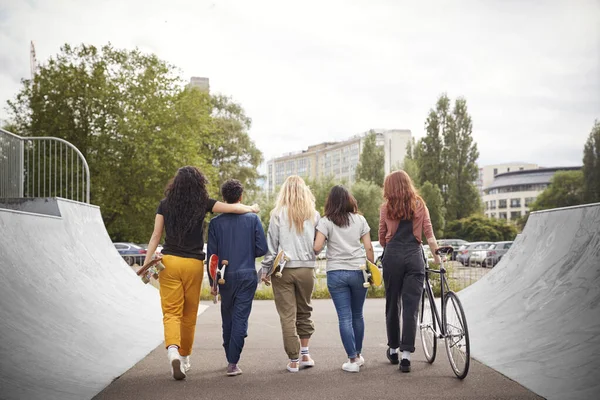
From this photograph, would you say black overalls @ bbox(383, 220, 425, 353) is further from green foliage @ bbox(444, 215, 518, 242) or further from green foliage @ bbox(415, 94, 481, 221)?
green foliage @ bbox(415, 94, 481, 221)

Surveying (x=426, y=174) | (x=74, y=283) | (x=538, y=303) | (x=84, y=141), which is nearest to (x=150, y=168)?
(x=84, y=141)

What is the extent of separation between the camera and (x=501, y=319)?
302 inches

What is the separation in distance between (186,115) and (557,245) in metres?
30.5

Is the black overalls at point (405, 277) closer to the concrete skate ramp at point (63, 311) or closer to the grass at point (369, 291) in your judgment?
the concrete skate ramp at point (63, 311)

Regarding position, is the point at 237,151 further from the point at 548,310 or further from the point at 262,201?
the point at 548,310

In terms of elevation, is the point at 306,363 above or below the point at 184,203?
below

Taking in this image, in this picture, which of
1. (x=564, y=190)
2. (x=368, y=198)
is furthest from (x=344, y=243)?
(x=564, y=190)

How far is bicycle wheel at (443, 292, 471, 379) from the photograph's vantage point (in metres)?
5.54

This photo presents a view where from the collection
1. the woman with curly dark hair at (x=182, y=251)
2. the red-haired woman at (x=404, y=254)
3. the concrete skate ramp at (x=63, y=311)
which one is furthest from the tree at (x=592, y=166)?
the woman with curly dark hair at (x=182, y=251)

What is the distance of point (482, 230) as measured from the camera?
5512cm

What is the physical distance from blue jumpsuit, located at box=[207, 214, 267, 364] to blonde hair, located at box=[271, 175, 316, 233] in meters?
0.37

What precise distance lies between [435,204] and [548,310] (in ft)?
176

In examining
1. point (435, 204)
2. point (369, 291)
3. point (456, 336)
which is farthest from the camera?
point (435, 204)

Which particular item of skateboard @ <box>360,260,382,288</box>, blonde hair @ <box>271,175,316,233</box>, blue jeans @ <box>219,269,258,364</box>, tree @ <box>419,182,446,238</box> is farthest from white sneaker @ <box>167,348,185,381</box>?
tree @ <box>419,182,446,238</box>
